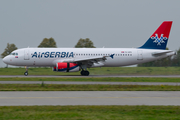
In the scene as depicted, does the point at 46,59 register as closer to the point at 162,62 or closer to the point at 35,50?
the point at 35,50

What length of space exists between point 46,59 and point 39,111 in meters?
24.1

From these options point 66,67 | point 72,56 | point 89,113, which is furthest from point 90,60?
point 89,113

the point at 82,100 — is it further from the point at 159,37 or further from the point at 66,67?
the point at 159,37

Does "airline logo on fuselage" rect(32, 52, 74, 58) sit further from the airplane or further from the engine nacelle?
the engine nacelle

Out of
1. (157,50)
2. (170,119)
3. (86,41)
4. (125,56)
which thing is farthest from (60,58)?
(86,41)

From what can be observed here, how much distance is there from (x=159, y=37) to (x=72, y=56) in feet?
43.7

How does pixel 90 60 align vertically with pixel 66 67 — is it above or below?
above

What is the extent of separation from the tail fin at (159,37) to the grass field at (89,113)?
27572 millimetres

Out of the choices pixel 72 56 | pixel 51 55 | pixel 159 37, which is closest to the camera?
pixel 51 55

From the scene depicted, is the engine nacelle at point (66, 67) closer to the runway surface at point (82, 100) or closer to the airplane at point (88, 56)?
the airplane at point (88, 56)

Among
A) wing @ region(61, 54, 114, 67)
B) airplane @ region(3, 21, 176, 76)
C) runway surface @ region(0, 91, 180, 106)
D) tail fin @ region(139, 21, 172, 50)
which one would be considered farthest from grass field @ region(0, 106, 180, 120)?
tail fin @ region(139, 21, 172, 50)

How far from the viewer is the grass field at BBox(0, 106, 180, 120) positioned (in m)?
8.13

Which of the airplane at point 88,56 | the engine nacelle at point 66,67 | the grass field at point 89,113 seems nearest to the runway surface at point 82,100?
the grass field at point 89,113

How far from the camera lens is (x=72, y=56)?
3372 cm
